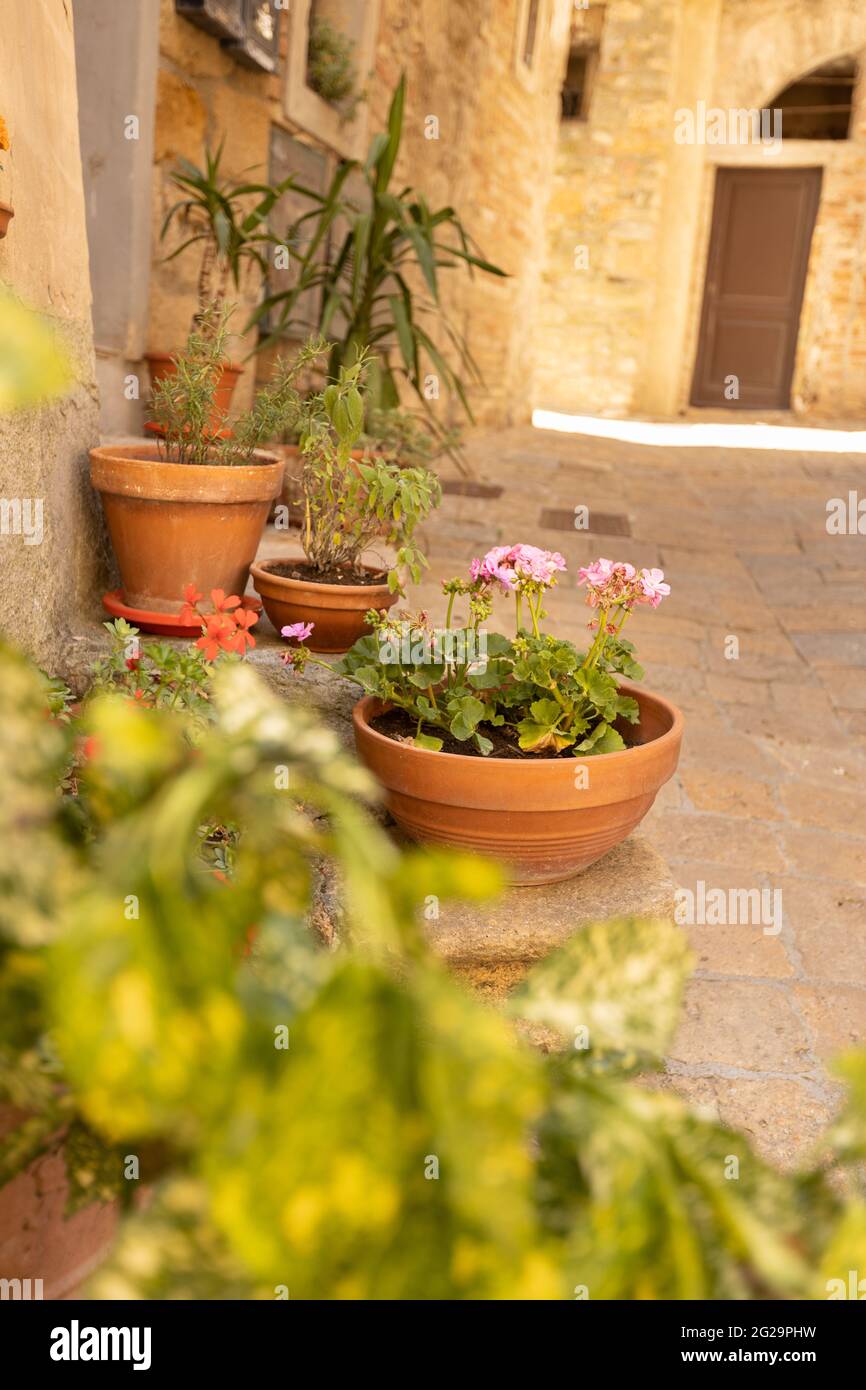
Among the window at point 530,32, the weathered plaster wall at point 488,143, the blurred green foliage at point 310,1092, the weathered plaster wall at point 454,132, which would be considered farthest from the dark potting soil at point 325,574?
the window at point 530,32

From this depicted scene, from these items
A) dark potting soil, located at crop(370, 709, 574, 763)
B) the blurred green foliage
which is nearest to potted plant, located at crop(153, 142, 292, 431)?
dark potting soil, located at crop(370, 709, 574, 763)

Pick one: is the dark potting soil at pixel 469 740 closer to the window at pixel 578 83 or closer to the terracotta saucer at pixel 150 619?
the terracotta saucer at pixel 150 619

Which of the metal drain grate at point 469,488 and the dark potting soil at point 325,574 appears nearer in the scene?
the dark potting soil at point 325,574

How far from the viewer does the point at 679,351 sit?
11312 millimetres

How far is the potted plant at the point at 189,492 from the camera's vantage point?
2092 mm

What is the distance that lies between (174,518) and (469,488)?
346 cm

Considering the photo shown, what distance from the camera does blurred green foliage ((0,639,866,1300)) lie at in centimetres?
36

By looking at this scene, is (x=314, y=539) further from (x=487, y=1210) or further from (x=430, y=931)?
(x=487, y=1210)

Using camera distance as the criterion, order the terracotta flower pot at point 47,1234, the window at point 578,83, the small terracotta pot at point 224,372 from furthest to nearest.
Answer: the window at point 578,83, the small terracotta pot at point 224,372, the terracotta flower pot at point 47,1234

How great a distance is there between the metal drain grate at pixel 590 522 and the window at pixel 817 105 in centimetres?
835

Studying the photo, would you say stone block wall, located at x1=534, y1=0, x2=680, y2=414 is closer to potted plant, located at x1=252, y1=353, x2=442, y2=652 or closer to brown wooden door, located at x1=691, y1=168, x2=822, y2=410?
brown wooden door, located at x1=691, y1=168, x2=822, y2=410

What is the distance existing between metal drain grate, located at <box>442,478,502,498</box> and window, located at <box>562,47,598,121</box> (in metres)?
6.94
